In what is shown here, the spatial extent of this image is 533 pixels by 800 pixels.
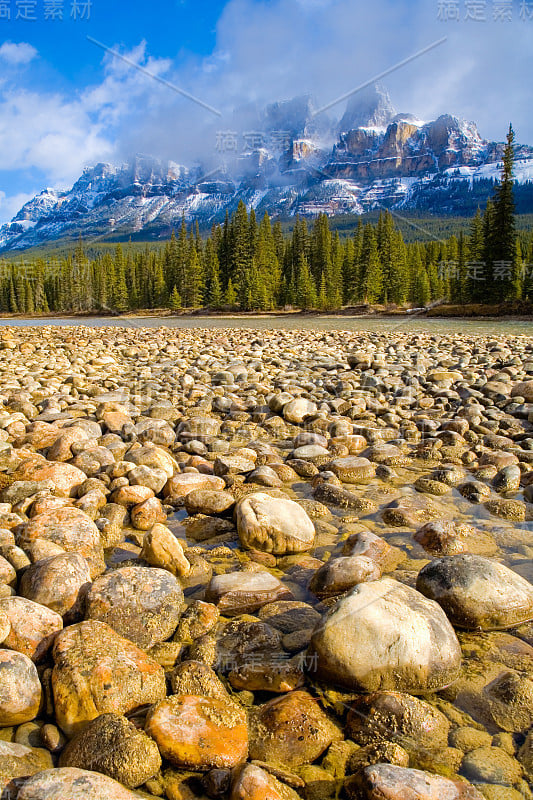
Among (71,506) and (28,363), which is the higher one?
(28,363)

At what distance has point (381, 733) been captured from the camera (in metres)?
1.69

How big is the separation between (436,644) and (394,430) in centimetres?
351

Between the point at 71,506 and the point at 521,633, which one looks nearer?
the point at 521,633

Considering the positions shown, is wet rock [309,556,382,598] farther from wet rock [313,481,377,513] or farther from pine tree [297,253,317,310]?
pine tree [297,253,317,310]

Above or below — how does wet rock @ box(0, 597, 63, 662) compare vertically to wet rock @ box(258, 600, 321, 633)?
above

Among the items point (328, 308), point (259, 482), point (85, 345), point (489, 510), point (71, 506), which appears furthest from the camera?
point (328, 308)

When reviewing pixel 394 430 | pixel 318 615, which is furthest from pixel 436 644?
pixel 394 430

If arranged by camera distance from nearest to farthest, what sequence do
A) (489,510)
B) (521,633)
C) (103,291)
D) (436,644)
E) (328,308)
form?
1. (436,644)
2. (521,633)
3. (489,510)
4. (328,308)
5. (103,291)

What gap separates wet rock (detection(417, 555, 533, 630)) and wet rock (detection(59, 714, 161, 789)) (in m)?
1.44

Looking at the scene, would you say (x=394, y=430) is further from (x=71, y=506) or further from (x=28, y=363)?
(x=28, y=363)

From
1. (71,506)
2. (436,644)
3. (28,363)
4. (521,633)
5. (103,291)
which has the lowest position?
(521,633)

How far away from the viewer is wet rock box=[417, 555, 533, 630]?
225 cm

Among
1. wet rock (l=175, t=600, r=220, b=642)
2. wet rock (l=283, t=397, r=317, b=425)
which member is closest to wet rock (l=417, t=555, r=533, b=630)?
wet rock (l=175, t=600, r=220, b=642)

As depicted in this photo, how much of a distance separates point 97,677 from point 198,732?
43 centimetres
